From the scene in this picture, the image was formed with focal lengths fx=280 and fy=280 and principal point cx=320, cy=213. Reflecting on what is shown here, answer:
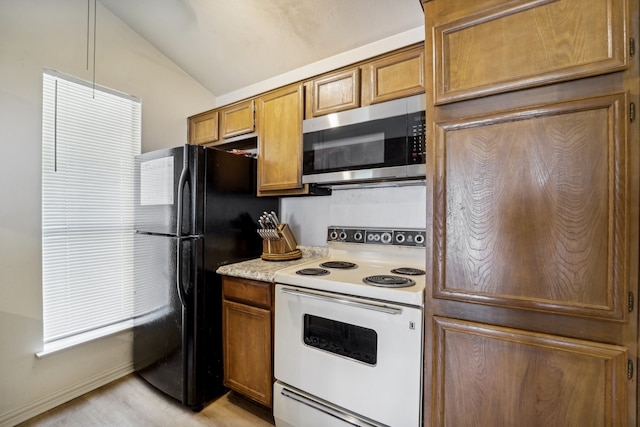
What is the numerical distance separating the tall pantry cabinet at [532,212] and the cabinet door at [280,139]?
96cm

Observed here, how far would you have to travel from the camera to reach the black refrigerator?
1.77 meters

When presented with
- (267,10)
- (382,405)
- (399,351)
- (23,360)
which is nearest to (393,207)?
(399,351)

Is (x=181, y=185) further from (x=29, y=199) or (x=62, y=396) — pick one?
(x=62, y=396)

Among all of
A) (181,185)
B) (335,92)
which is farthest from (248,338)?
(335,92)

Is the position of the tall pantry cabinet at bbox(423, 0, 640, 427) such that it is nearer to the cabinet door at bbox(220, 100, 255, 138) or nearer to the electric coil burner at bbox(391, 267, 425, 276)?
the electric coil burner at bbox(391, 267, 425, 276)

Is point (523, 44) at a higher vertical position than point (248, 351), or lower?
higher

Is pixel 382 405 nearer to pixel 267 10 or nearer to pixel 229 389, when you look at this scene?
pixel 229 389

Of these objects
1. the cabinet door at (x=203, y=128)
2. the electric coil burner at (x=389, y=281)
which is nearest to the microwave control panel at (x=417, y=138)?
the electric coil burner at (x=389, y=281)

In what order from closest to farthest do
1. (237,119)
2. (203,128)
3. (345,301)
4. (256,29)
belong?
(345,301)
(256,29)
(237,119)
(203,128)

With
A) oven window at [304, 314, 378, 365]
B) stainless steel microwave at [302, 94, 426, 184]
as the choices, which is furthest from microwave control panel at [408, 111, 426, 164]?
oven window at [304, 314, 378, 365]

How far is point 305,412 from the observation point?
1490 millimetres

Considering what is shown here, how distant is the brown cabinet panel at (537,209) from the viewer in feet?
2.89

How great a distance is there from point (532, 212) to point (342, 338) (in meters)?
0.99

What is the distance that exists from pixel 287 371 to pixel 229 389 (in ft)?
2.44
